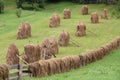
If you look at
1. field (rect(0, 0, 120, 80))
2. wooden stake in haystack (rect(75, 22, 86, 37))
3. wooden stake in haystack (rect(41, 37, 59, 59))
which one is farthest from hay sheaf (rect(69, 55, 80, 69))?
wooden stake in haystack (rect(75, 22, 86, 37))

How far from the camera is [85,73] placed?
105 ft

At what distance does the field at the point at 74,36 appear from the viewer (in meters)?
31.9

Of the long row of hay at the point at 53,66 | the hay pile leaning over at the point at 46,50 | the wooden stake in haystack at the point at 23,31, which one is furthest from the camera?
the wooden stake in haystack at the point at 23,31

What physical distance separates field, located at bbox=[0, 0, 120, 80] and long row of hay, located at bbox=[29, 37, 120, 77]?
1.90 feet

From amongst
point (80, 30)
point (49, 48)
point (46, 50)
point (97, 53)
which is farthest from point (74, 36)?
point (97, 53)

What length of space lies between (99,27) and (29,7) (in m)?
30.8

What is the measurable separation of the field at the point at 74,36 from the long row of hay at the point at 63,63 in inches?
22.8

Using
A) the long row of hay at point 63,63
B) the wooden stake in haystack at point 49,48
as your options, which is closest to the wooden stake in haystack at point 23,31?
the wooden stake in haystack at point 49,48

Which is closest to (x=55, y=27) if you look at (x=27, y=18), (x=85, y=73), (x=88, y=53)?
(x=27, y=18)

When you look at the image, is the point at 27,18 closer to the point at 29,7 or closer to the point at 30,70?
the point at 29,7

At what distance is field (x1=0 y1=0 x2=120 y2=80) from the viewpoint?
31.9 metres

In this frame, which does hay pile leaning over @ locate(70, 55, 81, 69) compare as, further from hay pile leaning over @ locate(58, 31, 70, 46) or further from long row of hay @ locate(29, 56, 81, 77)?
hay pile leaning over @ locate(58, 31, 70, 46)

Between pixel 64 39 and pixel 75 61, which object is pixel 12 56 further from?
pixel 64 39

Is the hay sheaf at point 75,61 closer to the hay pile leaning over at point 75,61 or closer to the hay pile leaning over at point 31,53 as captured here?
the hay pile leaning over at point 75,61
